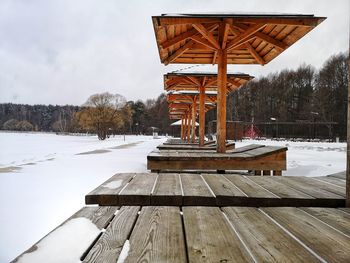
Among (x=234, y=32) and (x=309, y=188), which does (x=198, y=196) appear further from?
(x=234, y=32)

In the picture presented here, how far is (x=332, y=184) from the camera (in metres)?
2.50

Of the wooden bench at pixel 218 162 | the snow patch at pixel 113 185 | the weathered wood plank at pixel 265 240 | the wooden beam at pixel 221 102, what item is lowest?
the wooden bench at pixel 218 162

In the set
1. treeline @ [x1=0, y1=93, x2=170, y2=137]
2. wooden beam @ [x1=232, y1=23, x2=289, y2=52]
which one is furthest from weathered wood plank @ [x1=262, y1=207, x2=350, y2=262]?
treeline @ [x1=0, y1=93, x2=170, y2=137]

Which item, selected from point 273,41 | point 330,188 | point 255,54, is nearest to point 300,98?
point 255,54

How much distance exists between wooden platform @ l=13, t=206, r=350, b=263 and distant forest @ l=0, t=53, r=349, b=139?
25806 mm

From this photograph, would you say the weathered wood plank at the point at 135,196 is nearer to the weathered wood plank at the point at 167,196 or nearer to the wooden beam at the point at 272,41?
the weathered wood plank at the point at 167,196

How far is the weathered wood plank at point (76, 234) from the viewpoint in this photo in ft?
3.48

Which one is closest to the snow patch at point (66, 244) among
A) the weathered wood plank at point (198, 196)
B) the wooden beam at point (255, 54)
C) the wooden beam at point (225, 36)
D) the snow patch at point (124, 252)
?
the snow patch at point (124, 252)

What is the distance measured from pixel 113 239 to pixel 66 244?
205 millimetres

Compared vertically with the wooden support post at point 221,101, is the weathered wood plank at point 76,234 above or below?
below

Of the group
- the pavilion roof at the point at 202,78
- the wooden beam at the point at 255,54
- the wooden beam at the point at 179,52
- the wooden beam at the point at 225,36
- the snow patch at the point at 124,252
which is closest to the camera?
the snow patch at the point at 124,252

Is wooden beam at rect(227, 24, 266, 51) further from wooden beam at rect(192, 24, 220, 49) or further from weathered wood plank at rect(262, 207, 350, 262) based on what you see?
weathered wood plank at rect(262, 207, 350, 262)

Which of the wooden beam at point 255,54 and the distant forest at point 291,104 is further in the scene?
the distant forest at point 291,104

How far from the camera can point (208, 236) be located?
123cm
